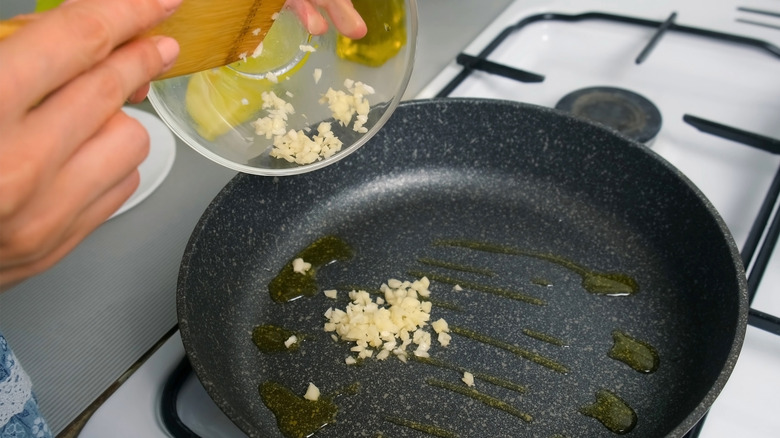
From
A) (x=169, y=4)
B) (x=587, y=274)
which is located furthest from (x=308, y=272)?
(x=169, y=4)

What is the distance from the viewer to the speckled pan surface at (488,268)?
0.62 metres

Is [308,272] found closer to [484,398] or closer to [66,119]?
[484,398]

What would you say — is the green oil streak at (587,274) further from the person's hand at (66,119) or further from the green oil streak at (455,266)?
the person's hand at (66,119)

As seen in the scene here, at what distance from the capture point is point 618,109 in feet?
3.03

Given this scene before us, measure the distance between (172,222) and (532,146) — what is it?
527 millimetres

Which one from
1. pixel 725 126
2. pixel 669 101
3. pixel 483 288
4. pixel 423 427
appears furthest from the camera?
pixel 669 101

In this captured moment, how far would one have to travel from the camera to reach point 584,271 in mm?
762

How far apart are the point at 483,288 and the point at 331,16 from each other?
364mm

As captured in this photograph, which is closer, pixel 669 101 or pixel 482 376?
pixel 482 376

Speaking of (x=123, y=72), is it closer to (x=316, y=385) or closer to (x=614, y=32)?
(x=316, y=385)

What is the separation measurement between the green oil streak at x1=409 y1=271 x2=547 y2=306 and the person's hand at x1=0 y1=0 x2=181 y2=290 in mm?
444

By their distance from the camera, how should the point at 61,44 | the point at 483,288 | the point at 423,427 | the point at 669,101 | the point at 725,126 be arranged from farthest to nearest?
the point at 669,101 < the point at 725,126 < the point at 483,288 < the point at 423,427 < the point at 61,44

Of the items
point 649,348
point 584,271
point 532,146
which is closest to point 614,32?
point 532,146

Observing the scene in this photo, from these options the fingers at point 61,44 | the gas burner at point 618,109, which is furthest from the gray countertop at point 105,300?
the gas burner at point 618,109
